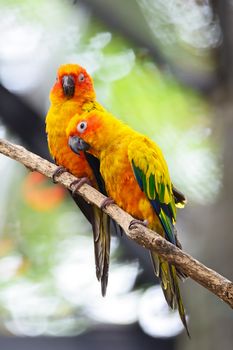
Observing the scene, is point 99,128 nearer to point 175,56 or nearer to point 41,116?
point 41,116

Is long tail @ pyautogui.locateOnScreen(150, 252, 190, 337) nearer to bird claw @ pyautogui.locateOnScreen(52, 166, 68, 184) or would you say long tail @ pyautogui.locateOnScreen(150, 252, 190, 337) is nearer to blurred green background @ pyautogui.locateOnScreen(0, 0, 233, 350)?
bird claw @ pyautogui.locateOnScreen(52, 166, 68, 184)

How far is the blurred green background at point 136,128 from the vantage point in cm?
407

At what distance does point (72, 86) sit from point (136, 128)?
1.24m

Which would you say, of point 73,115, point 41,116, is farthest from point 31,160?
point 41,116

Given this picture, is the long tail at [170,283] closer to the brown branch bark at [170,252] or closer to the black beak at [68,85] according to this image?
the brown branch bark at [170,252]

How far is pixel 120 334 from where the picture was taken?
4.61 metres

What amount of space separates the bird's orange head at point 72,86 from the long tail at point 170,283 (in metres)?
0.90

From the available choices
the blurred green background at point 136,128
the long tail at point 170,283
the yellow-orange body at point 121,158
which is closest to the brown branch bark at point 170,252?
the yellow-orange body at point 121,158

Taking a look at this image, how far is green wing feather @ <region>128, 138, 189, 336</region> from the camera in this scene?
2.64 m

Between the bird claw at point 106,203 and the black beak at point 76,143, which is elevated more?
the black beak at point 76,143

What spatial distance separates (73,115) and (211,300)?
1.60 metres

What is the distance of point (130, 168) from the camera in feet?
9.18

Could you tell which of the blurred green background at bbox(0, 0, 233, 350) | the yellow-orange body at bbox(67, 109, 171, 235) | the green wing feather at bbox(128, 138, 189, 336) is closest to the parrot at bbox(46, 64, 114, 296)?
the yellow-orange body at bbox(67, 109, 171, 235)

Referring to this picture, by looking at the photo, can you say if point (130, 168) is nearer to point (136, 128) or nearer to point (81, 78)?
point (81, 78)
